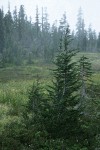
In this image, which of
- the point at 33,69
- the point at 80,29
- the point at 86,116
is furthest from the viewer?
the point at 80,29

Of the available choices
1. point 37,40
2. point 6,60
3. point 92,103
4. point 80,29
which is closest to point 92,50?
point 37,40

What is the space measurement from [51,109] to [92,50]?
82.8 metres

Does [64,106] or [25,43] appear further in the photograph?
[25,43]

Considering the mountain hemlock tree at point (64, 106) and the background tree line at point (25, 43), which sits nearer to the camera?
the mountain hemlock tree at point (64, 106)

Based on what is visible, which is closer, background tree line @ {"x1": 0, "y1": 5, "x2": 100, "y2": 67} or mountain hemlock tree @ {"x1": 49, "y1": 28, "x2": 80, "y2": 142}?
mountain hemlock tree @ {"x1": 49, "y1": 28, "x2": 80, "y2": 142}

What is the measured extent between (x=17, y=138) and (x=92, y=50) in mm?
83533

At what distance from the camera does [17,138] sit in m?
12.1

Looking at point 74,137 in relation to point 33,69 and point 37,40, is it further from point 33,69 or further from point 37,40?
point 37,40

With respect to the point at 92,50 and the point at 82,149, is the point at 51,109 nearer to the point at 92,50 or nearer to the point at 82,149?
the point at 82,149

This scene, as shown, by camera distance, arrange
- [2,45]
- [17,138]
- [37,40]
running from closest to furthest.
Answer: [17,138] → [2,45] → [37,40]

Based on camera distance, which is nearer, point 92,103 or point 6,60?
point 92,103

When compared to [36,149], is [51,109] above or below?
above

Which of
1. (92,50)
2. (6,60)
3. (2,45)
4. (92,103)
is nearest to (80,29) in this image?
(92,50)

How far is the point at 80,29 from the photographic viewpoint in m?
124
